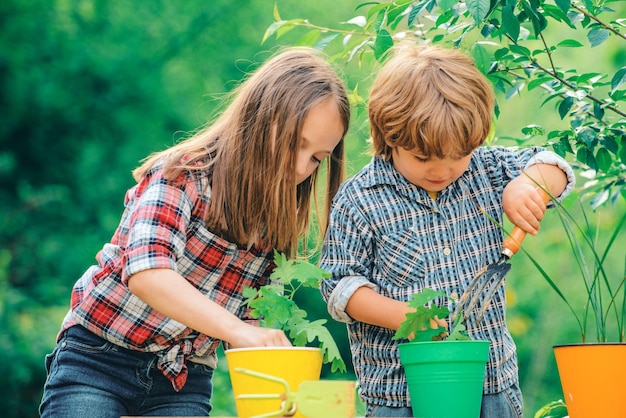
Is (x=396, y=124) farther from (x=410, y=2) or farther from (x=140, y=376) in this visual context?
(x=140, y=376)

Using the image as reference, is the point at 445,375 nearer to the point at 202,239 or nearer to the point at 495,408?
the point at 495,408

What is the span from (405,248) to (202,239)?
1.34 ft

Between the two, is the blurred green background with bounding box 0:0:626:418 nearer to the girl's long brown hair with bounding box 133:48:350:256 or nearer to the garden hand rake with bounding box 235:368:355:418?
the girl's long brown hair with bounding box 133:48:350:256

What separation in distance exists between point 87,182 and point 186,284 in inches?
178

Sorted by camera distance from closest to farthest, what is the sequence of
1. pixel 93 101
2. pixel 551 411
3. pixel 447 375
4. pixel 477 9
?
pixel 447 375, pixel 477 9, pixel 551 411, pixel 93 101

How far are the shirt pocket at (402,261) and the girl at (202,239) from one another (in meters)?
0.21

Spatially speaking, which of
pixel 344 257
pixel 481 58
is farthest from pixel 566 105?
pixel 344 257

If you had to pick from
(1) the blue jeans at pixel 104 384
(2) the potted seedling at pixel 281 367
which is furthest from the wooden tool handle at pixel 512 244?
(1) the blue jeans at pixel 104 384

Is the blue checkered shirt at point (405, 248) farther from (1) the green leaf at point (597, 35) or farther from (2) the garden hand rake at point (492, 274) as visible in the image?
(1) the green leaf at point (597, 35)

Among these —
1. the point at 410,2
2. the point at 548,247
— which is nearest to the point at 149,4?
the point at 548,247

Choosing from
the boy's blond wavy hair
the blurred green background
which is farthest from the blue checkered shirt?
the blurred green background

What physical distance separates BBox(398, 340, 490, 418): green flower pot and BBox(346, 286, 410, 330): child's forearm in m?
0.23

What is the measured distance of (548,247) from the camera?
20.5 feet

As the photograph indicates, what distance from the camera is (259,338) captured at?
48.9 inches
